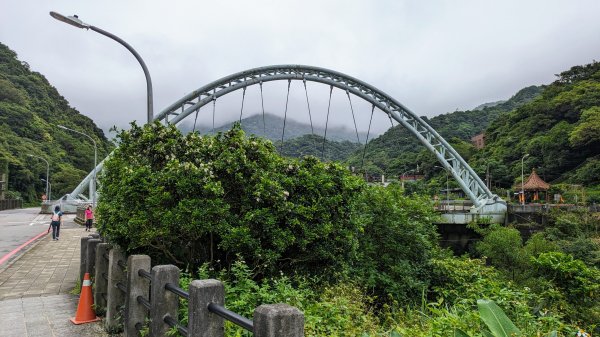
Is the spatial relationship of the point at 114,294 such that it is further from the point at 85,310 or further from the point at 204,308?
the point at 204,308

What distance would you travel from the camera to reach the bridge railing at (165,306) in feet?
7.70

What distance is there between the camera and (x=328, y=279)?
7.09 metres

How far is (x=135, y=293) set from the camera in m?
4.50

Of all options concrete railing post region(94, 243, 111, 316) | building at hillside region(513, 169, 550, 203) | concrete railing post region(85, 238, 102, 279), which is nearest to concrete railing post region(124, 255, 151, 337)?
concrete railing post region(94, 243, 111, 316)

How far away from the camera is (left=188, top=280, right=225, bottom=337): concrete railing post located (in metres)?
2.99

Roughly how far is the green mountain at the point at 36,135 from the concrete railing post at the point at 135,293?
239 feet

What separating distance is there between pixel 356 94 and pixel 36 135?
77599 millimetres

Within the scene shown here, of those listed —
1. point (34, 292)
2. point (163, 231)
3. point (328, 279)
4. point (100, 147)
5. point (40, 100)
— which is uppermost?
point (40, 100)

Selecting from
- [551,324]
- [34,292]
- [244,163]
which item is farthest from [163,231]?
[551,324]

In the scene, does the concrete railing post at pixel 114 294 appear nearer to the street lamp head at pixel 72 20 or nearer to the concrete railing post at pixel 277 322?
the concrete railing post at pixel 277 322

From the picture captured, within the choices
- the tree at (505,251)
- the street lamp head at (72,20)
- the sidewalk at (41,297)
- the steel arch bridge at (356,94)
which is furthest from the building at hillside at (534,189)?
the street lamp head at (72,20)

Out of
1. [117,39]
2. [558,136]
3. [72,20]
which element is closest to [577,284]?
[117,39]

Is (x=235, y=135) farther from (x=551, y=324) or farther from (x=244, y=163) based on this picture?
(x=551, y=324)

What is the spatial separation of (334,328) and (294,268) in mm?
2232
